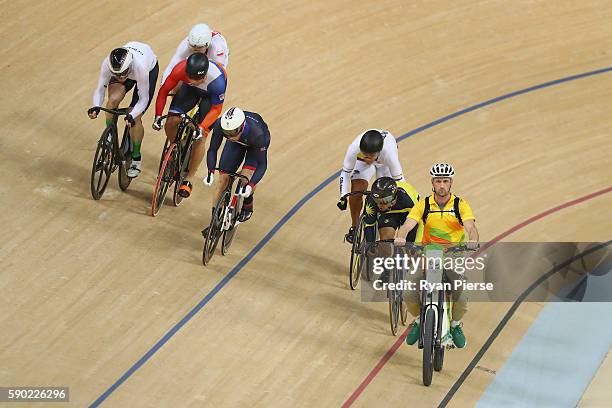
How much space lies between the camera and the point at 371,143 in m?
8.20

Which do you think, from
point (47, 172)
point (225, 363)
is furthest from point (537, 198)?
point (47, 172)

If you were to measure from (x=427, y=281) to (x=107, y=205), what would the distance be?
3.00 metres

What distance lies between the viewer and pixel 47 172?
31.8 feet

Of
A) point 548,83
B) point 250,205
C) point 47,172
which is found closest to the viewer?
point 250,205

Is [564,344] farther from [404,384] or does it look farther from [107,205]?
[107,205]

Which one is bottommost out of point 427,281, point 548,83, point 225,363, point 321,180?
point 225,363

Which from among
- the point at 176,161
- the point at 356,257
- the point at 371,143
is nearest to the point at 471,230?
the point at 371,143

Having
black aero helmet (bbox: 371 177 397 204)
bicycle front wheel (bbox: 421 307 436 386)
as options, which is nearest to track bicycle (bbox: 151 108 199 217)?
black aero helmet (bbox: 371 177 397 204)

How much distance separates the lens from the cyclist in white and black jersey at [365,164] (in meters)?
8.23

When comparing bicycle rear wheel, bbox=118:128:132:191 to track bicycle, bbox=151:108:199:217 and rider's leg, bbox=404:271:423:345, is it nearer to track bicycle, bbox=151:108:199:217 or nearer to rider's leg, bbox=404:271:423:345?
track bicycle, bbox=151:108:199:217

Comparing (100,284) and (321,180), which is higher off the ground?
(321,180)

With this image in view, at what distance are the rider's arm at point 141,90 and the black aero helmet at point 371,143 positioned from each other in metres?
1.81

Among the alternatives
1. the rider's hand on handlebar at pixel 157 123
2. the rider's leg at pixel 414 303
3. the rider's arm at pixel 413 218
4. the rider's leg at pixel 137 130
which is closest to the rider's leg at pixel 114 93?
the rider's leg at pixel 137 130

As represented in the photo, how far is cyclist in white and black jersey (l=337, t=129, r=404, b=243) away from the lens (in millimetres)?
8234
